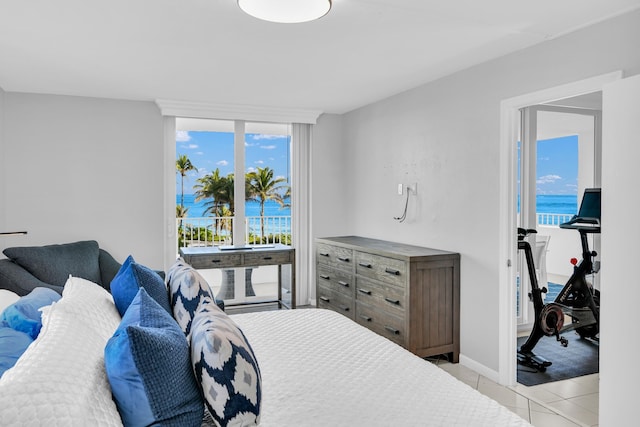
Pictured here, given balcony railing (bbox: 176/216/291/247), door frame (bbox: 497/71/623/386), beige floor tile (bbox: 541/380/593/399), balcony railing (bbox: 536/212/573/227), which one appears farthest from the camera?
balcony railing (bbox: 536/212/573/227)

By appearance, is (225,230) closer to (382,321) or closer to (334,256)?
(334,256)

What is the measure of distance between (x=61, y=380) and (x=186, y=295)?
1.04 m

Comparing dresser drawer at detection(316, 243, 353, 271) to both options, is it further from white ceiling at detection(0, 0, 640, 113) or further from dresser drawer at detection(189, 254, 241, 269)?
white ceiling at detection(0, 0, 640, 113)

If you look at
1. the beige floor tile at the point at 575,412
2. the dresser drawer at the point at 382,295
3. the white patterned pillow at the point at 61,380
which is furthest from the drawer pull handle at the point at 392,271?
the white patterned pillow at the point at 61,380

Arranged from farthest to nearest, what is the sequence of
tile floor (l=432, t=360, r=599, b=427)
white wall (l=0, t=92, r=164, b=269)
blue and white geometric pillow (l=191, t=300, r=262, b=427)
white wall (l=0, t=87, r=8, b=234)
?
1. white wall (l=0, t=92, r=164, b=269)
2. white wall (l=0, t=87, r=8, b=234)
3. tile floor (l=432, t=360, r=599, b=427)
4. blue and white geometric pillow (l=191, t=300, r=262, b=427)

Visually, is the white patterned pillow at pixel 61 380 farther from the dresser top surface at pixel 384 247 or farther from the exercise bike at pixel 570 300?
the exercise bike at pixel 570 300

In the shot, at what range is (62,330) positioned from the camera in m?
1.40

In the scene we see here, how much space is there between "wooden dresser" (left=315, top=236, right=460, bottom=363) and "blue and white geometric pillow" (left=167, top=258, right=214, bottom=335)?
2.06 m

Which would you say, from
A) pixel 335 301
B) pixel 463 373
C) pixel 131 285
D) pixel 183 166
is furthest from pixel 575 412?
pixel 183 166

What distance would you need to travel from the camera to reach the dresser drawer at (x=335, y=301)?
474 cm

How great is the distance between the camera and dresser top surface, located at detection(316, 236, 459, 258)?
3.95m

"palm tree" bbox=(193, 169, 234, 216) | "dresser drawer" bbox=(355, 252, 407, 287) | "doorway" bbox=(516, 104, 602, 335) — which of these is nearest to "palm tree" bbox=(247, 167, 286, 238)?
"palm tree" bbox=(193, 169, 234, 216)

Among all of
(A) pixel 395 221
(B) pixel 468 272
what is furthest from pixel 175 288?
(A) pixel 395 221

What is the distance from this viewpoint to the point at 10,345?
1431 mm
